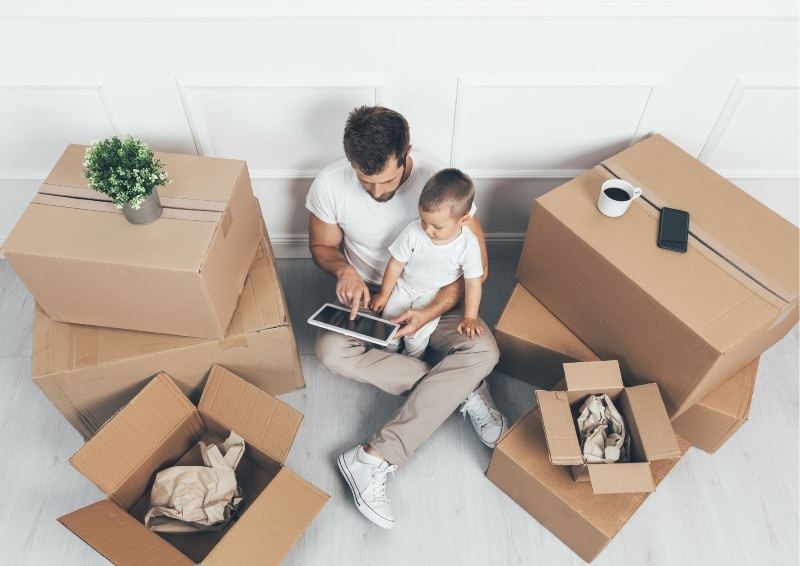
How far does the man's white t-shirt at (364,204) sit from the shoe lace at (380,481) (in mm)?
601

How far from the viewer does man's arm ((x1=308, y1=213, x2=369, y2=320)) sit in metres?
1.61

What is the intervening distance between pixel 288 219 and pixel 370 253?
1.49ft

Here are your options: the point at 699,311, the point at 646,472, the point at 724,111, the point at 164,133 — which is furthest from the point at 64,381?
the point at 724,111

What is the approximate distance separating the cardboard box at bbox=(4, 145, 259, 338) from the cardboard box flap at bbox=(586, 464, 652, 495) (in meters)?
0.95

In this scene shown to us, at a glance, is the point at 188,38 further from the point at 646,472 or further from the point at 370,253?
the point at 646,472

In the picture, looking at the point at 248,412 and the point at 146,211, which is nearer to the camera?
the point at 146,211

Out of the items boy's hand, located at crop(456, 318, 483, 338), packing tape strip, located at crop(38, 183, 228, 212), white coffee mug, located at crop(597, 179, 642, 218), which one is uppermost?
packing tape strip, located at crop(38, 183, 228, 212)

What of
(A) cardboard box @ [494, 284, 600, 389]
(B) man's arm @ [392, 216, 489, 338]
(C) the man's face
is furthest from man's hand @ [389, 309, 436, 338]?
(C) the man's face

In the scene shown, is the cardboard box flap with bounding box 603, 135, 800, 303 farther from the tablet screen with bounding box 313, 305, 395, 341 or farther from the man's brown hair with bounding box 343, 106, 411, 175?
the tablet screen with bounding box 313, 305, 395, 341

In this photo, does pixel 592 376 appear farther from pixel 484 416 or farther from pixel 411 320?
pixel 411 320

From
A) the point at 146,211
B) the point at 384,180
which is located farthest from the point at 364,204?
the point at 146,211

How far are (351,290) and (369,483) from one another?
1.71ft

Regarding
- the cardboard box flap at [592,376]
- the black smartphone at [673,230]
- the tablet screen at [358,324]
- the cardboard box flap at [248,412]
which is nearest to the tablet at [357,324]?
the tablet screen at [358,324]

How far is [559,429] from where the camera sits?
137 cm
